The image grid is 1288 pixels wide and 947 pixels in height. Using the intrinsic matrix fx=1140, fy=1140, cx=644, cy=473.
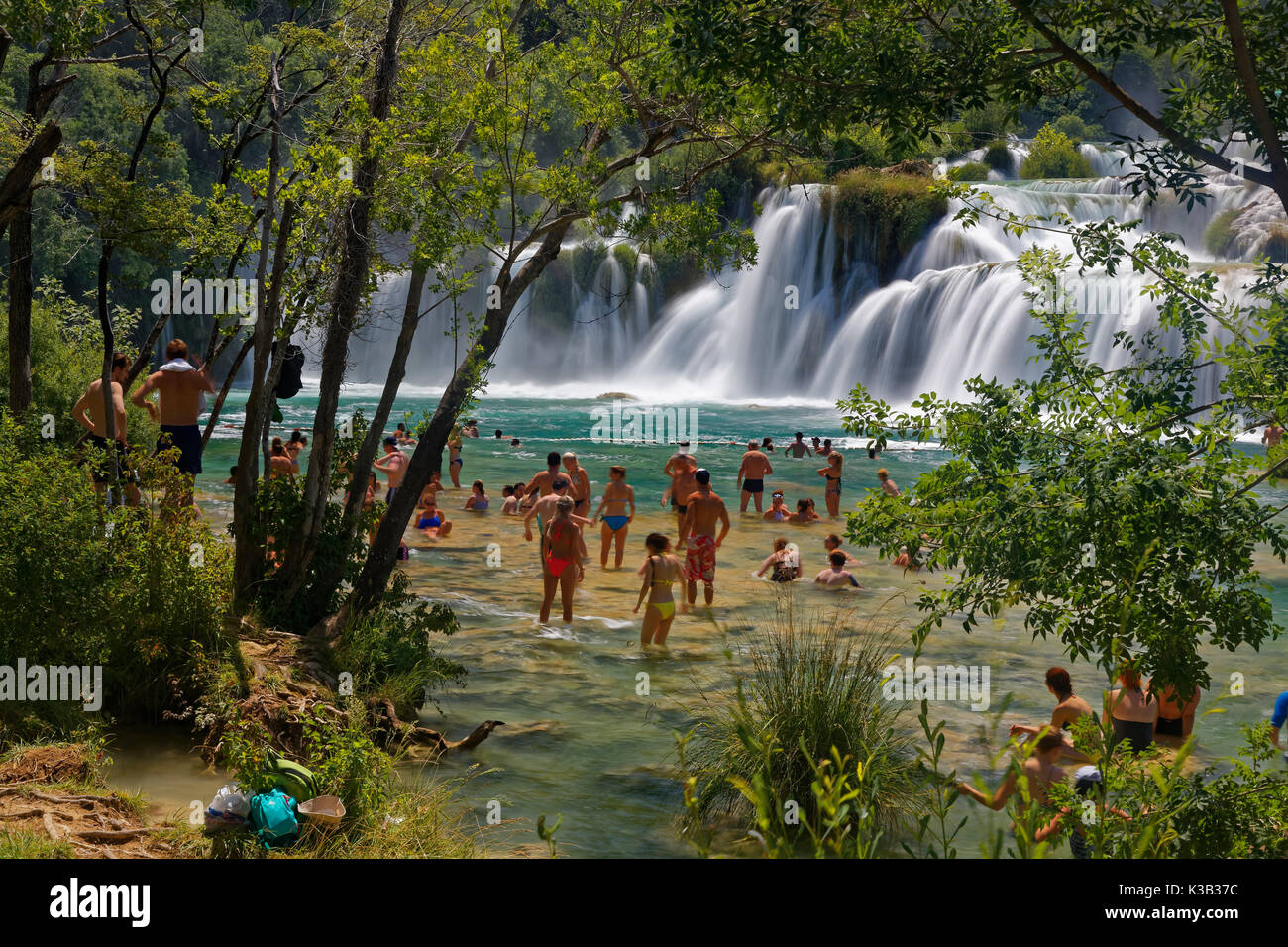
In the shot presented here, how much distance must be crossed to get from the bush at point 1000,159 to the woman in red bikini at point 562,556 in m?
34.9

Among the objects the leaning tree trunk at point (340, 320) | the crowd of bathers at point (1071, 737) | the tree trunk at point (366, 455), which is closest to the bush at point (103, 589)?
the leaning tree trunk at point (340, 320)

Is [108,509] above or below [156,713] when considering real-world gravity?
above

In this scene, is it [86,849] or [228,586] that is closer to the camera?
[86,849]

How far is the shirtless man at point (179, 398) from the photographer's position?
988 cm

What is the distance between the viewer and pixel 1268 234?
101ft

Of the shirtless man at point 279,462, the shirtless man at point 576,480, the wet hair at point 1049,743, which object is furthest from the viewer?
the shirtless man at point 576,480

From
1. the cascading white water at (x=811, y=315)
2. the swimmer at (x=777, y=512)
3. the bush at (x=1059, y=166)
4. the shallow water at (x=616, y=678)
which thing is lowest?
the shallow water at (x=616, y=678)

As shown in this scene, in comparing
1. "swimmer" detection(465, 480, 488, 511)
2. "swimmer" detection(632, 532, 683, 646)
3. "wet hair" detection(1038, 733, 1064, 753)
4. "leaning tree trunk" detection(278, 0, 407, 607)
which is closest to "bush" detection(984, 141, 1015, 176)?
"swimmer" detection(465, 480, 488, 511)

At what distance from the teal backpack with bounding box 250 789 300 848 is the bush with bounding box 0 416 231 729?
1967 mm

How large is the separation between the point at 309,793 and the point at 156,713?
7.59 feet

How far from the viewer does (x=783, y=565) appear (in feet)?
46.6

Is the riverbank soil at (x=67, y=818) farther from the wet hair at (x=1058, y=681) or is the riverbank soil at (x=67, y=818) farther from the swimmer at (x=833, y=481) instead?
the swimmer at (x=833, y=481)

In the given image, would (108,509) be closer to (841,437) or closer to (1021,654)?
(1021,654)

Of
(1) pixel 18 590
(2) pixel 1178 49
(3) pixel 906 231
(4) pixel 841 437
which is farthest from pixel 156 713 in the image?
(3) pixel 906 231
